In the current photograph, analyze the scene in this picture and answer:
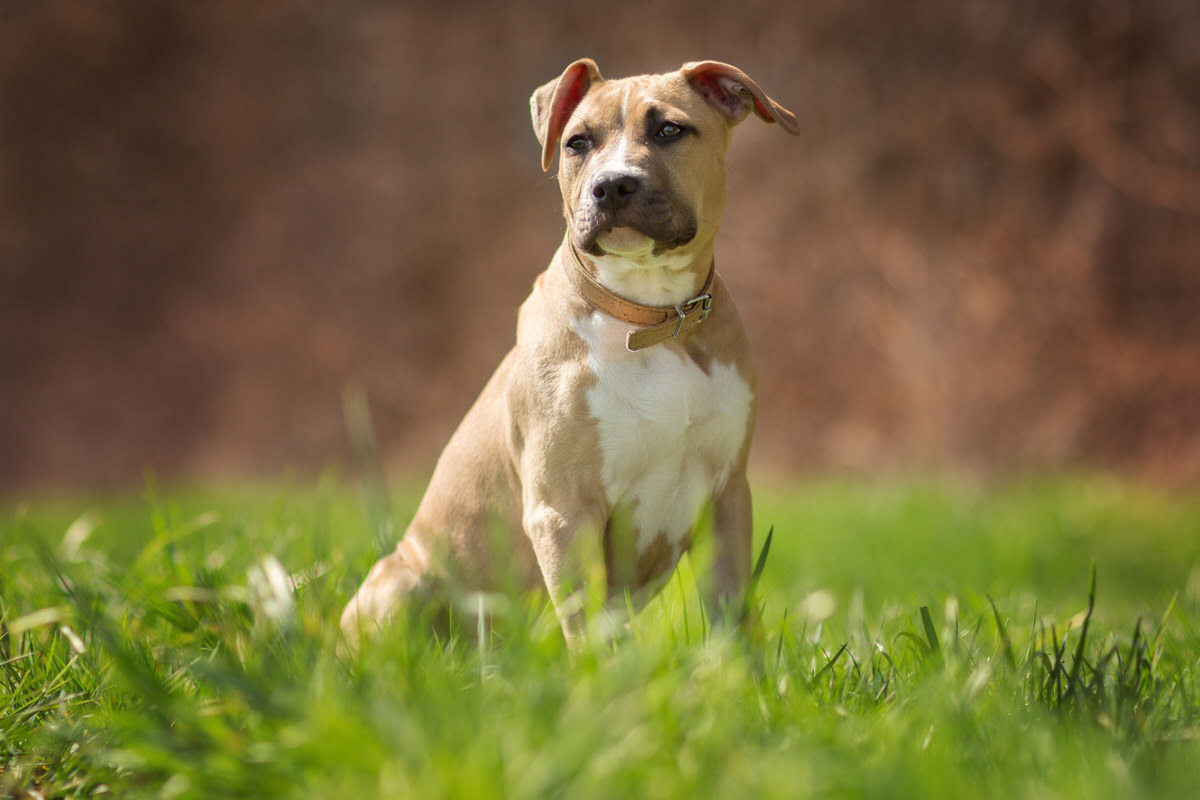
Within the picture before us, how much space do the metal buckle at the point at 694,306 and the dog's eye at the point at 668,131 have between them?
38 cm

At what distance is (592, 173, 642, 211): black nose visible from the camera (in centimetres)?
215

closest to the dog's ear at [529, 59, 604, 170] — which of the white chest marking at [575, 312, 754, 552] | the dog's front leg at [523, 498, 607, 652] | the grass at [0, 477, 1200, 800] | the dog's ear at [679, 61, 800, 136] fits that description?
the dog's ear at [679, 61, 800, 136]

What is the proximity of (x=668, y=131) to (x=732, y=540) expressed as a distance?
0.99 meters

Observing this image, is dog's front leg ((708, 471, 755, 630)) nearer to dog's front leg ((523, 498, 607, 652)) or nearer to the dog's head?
dog's front leg ((523, 498, 607, 652))

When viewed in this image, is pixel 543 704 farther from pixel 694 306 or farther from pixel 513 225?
pixel 513 225

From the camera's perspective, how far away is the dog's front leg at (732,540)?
236 centimetres

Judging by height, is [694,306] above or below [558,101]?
below

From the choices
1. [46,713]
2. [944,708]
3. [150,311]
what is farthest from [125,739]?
[150,311]

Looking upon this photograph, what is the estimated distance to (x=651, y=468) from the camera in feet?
7.36

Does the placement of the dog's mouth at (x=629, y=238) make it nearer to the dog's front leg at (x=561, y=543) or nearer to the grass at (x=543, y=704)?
the dog's front leg at (x=561, y=543)

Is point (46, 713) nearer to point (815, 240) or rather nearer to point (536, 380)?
point (536, 380)

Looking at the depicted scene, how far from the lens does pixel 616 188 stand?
2.15 metres

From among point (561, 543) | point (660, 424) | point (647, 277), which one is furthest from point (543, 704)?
point (647, 277)

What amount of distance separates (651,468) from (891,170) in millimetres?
5338
